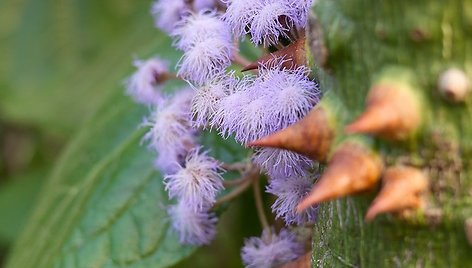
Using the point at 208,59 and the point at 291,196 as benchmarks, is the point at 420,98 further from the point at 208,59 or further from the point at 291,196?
the point at 208,59

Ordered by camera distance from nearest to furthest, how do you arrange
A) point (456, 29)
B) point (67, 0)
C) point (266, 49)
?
1. point (456, 29)
2. point (266, 49)
3. point (67, 0)

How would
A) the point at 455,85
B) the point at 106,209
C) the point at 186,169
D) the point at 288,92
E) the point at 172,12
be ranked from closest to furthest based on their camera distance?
the point at 455,85, the point at 288,92, the point at 186,169, the point at 172,12, the point at 106,209

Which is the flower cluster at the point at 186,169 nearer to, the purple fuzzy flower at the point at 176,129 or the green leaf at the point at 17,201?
the purple fuzzy flower at the point at 176,129

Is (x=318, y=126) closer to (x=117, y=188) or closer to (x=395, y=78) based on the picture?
(x=395, y=78)

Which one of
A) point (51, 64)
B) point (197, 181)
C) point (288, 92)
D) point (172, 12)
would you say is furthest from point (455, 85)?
point (51, 64)

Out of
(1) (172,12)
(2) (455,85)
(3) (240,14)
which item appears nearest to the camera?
(2) (455,85)

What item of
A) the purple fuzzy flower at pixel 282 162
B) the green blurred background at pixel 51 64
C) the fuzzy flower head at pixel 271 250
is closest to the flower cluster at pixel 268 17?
the purple fuzzy flower at pixel 282 162

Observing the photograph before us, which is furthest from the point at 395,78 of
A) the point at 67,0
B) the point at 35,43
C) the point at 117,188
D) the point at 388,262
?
the point at 35,43
